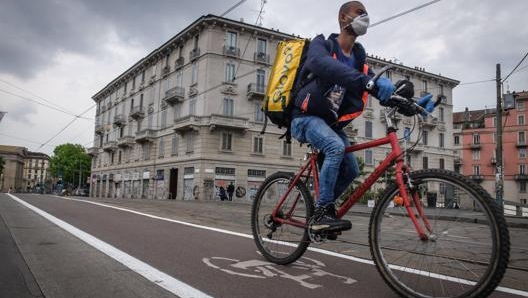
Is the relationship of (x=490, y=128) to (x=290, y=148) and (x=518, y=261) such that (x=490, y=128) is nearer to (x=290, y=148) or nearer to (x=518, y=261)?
(x=290, y=148)

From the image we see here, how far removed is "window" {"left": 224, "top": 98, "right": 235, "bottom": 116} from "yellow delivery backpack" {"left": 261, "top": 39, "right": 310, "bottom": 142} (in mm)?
33837

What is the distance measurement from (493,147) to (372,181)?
81.2 meters

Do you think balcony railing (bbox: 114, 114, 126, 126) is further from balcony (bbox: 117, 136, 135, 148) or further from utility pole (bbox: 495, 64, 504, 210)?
utility pole (bbox: 495, 64, 504, 210)

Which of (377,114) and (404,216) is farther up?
(377,114)

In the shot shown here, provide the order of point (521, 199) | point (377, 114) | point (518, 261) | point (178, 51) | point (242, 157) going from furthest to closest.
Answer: point (521, 199)
point (377, 114)
point (178, 51)
point (242, 157)
point (518, 261)

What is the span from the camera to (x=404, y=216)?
9.36ft

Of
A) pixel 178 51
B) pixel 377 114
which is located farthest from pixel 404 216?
pixel 377 114

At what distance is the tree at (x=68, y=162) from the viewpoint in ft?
311

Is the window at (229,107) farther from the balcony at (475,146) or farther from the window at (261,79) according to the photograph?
the balcony at (475,146)

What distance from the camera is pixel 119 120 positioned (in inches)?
2130

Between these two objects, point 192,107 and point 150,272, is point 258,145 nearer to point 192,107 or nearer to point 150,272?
point 192,107

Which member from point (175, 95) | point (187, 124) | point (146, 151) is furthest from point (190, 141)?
point (146, 151)

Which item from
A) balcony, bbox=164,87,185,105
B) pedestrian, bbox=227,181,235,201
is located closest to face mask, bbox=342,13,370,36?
pedestrian, bbox=227,181,235,201

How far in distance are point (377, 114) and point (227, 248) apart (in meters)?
45.4
